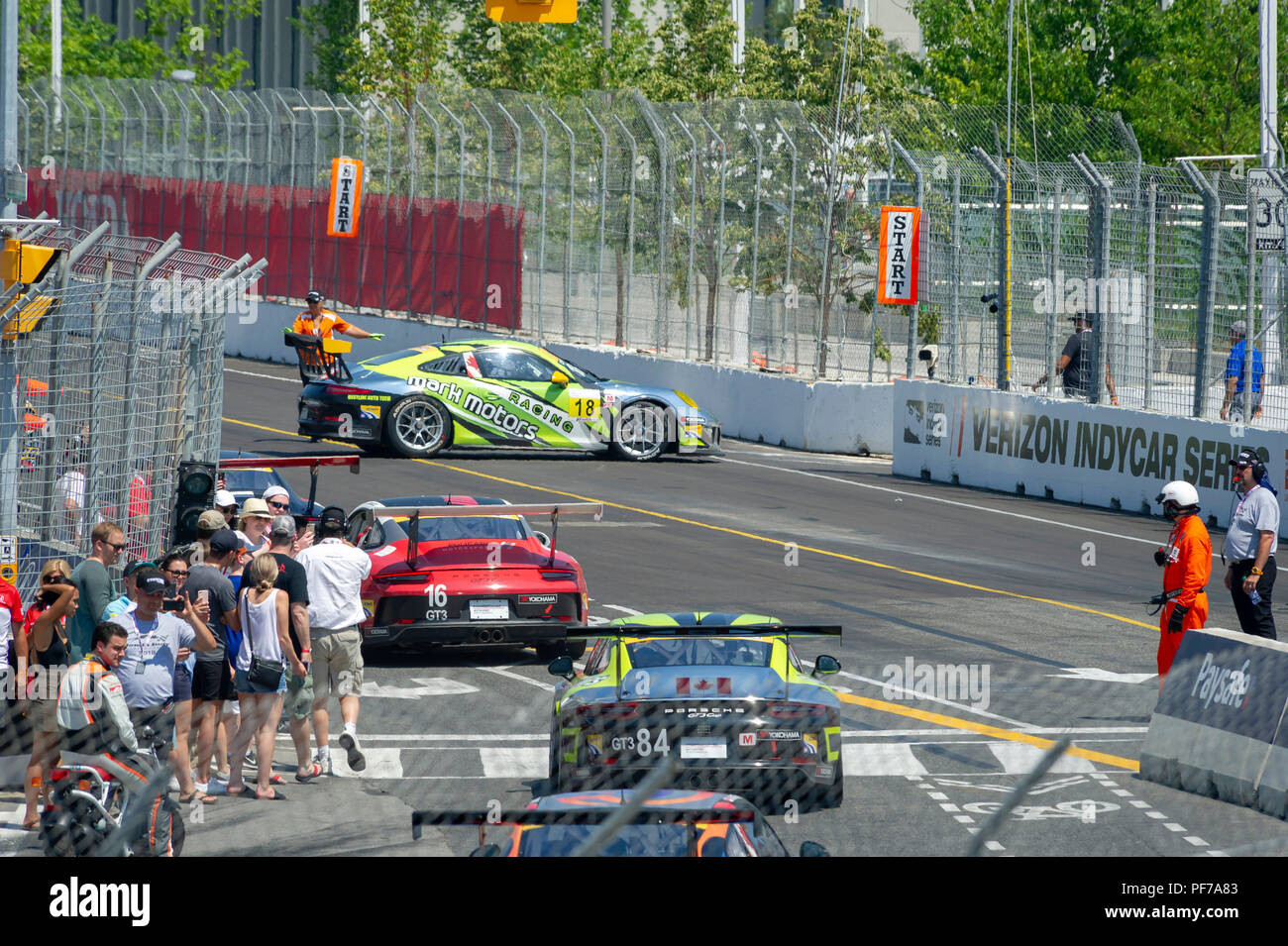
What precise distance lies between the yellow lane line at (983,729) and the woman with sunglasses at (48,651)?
5.12 meters

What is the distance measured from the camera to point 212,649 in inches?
388

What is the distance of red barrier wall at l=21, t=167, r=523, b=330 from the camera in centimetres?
3444

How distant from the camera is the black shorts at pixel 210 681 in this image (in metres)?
9.79

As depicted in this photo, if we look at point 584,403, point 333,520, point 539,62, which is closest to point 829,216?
point 584,403

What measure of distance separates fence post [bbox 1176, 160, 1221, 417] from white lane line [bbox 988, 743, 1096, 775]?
37.1 feet

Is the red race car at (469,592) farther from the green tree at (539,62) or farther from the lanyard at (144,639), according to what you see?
the green tree at (539,62)

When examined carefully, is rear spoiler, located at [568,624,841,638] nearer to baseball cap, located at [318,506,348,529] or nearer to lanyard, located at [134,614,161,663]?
lanyard, located at [134,614,161,663]

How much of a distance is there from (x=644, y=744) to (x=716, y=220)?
21343 mm

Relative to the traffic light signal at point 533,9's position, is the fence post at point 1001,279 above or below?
below

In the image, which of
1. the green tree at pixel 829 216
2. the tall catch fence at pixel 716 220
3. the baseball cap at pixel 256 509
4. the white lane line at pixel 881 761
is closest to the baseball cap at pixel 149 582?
the baseball cap at pixel 256 509

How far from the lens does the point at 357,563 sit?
1110cm

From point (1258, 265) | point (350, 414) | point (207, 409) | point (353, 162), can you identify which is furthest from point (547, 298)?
point (207, 409)

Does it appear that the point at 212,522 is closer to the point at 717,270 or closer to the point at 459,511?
the point at 459,511
